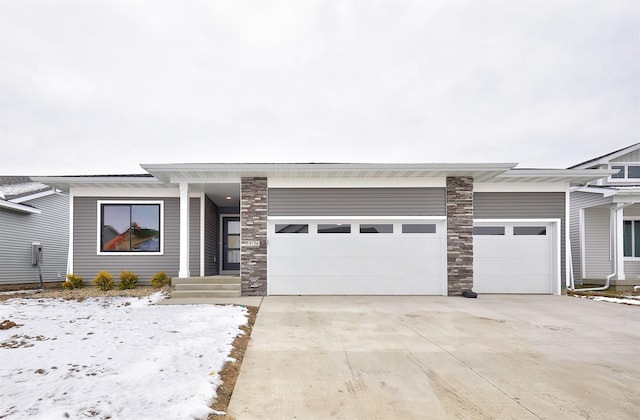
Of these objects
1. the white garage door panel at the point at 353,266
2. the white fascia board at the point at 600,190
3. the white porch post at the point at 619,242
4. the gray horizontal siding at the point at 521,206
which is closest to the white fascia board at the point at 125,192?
the white garage door panel at the point at 353,266

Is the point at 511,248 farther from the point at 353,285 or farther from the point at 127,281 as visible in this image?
the point at 127,281

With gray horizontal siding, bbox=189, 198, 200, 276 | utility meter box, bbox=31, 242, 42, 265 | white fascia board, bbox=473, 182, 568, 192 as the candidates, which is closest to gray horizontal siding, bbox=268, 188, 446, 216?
white fascia board, bbox=473, 182, 568, 192

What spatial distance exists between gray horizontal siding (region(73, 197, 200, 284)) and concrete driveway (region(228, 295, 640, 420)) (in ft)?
17.0

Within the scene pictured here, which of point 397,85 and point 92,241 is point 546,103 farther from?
point 92,241

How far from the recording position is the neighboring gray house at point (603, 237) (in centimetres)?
1159

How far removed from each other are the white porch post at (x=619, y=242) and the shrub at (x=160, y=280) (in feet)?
47.4

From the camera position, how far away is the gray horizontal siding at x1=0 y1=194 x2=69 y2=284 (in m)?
12.2

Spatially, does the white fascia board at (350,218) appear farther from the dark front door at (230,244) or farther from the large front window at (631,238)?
the large front window at (631,238)

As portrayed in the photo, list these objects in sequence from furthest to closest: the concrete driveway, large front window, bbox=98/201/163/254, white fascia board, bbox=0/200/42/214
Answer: white fascia board, bbox=0/200/42/214 < large front window, bbox=98/201/163/254 < the concrete driveway

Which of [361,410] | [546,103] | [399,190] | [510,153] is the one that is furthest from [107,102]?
[510,153]

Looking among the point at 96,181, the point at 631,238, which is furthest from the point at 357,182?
the point at 631,238

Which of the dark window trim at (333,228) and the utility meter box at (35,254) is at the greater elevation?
the dark window trim at (333,228)

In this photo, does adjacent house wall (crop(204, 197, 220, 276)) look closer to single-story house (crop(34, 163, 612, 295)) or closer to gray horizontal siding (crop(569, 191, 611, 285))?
single-story house (crop(34, 163, 612, 295))

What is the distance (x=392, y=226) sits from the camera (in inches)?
384
